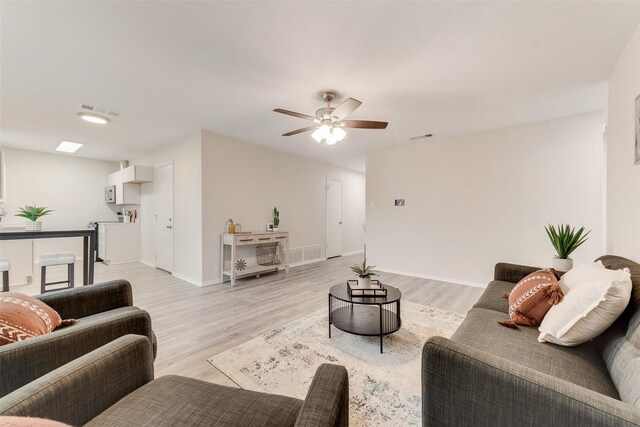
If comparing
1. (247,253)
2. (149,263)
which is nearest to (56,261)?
(247,253)

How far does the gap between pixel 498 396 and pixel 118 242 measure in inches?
270

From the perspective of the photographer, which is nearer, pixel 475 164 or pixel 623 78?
pixel 623 78

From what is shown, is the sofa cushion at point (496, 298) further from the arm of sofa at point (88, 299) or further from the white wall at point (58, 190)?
the white wall at point (58, 190)

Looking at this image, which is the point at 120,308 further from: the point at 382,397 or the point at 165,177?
the point at 165,177

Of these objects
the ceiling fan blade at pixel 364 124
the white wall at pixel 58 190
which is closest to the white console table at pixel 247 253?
the ceiling fan blade at pixel 364 124

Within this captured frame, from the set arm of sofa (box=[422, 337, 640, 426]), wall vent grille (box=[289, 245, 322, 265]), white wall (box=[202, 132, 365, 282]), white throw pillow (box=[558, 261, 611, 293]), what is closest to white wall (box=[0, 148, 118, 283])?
white wall (box=[202, 132, 365, 282])

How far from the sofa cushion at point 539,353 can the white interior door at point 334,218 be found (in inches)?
190

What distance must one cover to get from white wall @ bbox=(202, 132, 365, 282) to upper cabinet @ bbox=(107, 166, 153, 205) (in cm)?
209

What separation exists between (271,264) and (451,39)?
4.14 metres

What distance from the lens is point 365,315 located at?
2518mm

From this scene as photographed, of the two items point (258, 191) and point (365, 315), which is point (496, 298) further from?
point (258, 191)

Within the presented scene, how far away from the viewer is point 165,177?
4.86 m

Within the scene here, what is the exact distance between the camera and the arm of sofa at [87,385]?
28.3 inches

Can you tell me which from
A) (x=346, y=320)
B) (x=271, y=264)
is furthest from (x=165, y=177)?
(x=346, y=320)
